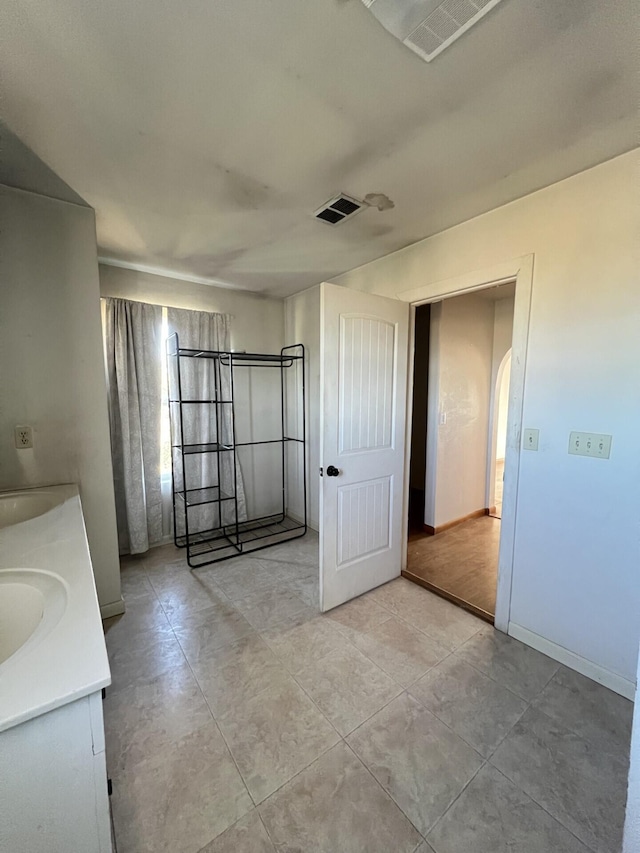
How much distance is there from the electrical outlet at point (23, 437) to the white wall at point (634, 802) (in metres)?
2.53

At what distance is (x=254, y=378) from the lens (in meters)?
3.57

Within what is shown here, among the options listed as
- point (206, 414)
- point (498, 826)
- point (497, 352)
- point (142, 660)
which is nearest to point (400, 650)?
point (498, 826)

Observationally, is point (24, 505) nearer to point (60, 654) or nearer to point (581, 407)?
point (60, 654)

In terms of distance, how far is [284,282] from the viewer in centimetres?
323

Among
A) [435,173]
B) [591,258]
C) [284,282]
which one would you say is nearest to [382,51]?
[435,173]

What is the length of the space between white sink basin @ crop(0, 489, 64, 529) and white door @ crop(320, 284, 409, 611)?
1.45 meters

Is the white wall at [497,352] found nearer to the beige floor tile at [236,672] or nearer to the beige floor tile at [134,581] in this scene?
the beige floor tile at [236,672]

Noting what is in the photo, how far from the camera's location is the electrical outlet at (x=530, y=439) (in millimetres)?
1829

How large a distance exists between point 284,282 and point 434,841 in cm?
353

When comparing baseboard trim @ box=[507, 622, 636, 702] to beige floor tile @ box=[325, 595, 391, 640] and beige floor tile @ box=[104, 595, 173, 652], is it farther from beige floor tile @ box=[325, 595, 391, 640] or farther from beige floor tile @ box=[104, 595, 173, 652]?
beige floor tile @ box=[104, 595, 173, 652]

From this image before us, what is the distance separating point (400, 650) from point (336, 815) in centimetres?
83

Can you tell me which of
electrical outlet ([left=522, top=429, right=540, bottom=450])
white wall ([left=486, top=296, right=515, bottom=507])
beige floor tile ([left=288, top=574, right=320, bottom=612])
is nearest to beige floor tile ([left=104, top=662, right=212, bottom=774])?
beige floor tile ([left=288, top=574, right=320, bottom=612])

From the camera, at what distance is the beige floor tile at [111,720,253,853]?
1.08 meters

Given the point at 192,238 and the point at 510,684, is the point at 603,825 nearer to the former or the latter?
the point at 510,684
